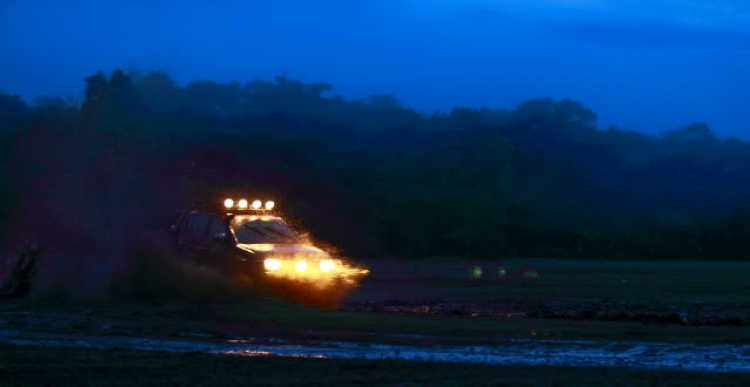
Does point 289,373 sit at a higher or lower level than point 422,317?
lower

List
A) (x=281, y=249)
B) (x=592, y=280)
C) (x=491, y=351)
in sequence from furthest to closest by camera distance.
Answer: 1. (x=592, y=280)
2. (x=281, y=249)
3. (x=491, y=351)

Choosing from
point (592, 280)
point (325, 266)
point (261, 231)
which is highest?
point (261, 231)

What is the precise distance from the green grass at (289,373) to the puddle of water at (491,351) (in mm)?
477

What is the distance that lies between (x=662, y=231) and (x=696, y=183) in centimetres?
1075

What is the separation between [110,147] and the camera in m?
39.8

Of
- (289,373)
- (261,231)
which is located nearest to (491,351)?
(289,373)

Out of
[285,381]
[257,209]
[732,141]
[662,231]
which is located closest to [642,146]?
[732,141]

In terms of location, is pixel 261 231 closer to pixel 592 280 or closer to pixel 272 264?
pixel 272 264

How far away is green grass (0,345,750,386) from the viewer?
9039 millimetres

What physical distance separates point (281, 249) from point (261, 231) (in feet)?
2.90

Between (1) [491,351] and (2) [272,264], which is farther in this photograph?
(2) [272,264]

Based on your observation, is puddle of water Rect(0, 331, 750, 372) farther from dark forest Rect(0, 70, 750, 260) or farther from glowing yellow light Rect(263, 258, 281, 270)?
dark forest Rect(0, 70, 750, 260)

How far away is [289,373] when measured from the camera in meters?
9.58

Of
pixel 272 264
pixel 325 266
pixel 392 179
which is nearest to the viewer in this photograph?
pixel 272 264
